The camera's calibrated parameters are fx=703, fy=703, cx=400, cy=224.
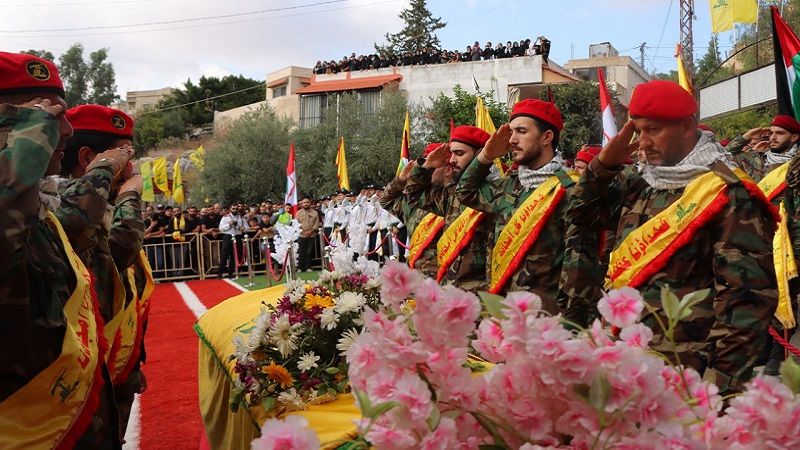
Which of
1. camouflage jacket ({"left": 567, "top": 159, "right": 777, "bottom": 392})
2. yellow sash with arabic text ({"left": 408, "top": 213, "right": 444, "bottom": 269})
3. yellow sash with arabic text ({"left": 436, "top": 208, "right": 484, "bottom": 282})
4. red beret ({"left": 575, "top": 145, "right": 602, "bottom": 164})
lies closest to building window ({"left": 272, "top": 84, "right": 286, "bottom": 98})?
yellow sash with arabic text ({"left": 408, "top": 213, "right": 444, "bottom": 269})

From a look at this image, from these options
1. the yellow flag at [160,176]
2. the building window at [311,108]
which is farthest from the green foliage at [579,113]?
the yellow flag at [160,176]

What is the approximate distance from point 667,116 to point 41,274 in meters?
2.32

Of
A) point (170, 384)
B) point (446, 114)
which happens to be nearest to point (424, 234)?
point (170, 384)

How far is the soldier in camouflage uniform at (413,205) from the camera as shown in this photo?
597 centimetres

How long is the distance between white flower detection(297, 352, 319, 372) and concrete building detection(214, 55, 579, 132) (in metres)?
31.6

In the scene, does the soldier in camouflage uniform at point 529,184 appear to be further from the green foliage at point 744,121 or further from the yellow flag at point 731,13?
the green foliage at point 744,121

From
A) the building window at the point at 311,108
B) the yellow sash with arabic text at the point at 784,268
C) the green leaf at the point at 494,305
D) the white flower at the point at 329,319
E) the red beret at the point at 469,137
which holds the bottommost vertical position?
the yellow sash with arabic text at the point at 784,268

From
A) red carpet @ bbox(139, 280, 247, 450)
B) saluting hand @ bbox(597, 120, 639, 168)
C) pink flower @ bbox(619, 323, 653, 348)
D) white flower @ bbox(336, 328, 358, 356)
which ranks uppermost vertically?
saluting hand @ bbox(597, 120, 639, 168)

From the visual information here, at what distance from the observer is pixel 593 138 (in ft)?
108

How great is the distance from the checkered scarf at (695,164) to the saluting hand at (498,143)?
1.48 metres

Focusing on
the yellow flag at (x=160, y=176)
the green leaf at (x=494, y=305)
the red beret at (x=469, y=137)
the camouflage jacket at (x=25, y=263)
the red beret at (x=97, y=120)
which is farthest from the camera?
the yellow flag at (x=160, y=176)

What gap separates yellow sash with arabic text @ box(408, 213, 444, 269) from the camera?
20.8ft

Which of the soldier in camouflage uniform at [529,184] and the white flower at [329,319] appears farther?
the soldier in camouflage uniform at [529,184]

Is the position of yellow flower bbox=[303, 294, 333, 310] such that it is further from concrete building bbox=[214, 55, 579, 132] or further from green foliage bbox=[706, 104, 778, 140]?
concrete building bbox=[214, 55, 579, 132]
